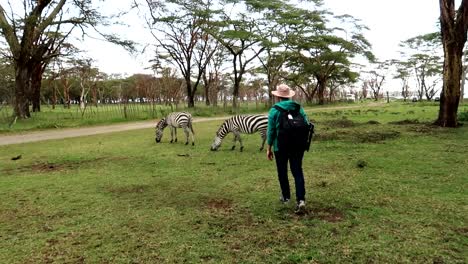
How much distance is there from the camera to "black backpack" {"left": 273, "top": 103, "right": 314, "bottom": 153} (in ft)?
16.9

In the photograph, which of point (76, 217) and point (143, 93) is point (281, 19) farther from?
point (143, 93)

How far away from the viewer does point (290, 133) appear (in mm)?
5164

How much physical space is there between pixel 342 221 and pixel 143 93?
69458 mm

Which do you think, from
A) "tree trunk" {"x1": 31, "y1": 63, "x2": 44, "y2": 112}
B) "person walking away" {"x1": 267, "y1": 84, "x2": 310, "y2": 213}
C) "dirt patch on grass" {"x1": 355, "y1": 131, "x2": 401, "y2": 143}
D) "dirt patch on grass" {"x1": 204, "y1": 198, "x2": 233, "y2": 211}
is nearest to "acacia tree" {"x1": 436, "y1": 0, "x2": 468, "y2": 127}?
"dirt patch on grass" {"x1": 355, "y1": 131, "x2": 401, "y2": 143}

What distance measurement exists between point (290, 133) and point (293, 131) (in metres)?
0.05

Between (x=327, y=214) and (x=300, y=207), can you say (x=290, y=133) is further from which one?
(x=327, y=214)

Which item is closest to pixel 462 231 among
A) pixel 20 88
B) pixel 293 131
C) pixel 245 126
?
pixel 293 131

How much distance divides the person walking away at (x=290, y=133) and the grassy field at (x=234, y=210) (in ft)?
1.62

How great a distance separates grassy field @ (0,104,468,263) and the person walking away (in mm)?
492

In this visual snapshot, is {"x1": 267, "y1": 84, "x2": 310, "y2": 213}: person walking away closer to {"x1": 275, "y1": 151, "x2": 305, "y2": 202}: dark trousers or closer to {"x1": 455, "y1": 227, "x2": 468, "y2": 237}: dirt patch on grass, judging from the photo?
{"x1": 275, "y1": 151, "x2": 305, "y2": 202}: dark trousers

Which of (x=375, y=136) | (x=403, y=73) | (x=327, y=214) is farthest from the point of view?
(x=403, y=73)

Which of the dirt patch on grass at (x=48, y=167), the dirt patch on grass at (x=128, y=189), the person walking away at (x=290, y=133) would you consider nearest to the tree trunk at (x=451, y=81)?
the person walking away at (x=290, y=133)

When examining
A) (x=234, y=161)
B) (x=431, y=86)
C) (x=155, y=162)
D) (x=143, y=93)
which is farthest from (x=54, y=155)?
(x=431, y=86)

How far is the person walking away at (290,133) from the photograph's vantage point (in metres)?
5.18
